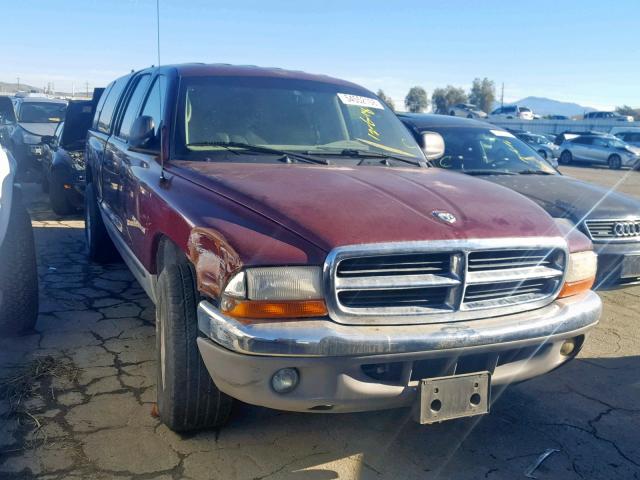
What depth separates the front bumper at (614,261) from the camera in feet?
17.0

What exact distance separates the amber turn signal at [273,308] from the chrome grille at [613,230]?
11.9 ft

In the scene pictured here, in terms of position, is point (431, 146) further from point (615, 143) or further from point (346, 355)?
point (615, 143)

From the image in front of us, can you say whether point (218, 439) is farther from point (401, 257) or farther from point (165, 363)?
point (401, 257)

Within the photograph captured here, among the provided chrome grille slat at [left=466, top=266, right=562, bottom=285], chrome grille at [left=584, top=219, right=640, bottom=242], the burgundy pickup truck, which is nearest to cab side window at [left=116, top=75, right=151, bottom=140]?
the burgundy pickup truck

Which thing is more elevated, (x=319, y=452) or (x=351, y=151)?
(x=351, y=151)

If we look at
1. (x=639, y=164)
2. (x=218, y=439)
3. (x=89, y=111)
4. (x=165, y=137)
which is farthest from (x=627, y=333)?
(x=639, y=164)

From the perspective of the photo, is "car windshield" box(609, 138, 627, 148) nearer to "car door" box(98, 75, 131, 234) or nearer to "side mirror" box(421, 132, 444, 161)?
"side mirror" box(421, 132, 444, 161)

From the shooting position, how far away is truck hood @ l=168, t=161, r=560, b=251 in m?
2.51

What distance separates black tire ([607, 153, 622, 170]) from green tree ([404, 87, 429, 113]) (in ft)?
133

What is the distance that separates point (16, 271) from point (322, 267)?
2.58 meters

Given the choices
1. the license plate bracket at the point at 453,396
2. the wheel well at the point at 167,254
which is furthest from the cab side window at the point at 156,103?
the license plate bracket at the point at 453,396

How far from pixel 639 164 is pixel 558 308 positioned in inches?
968

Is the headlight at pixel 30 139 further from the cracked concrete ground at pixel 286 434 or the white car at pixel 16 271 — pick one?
the cracked concrete ground at pixel 286 434

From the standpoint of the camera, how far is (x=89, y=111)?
8.97 meters
